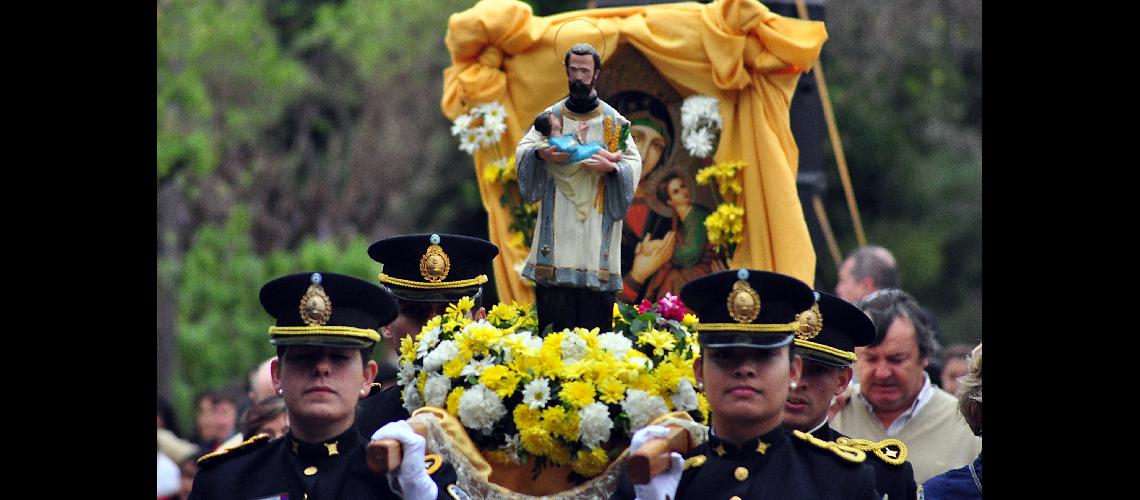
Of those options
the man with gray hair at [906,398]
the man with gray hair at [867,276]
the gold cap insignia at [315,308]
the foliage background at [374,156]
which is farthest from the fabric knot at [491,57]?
the foliage background at [374,156]

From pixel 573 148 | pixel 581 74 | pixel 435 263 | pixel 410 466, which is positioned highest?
pixel 581 74

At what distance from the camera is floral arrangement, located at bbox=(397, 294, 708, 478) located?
658 centimetres

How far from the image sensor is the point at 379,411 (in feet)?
25.4

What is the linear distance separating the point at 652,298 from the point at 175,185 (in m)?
13.6

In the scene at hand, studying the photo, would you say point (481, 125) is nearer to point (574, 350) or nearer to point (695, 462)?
point (574, 350)

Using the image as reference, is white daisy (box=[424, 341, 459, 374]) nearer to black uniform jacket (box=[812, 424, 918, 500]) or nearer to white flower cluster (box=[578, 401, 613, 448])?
white flower cluster (box=[578, 401, 613, 448])

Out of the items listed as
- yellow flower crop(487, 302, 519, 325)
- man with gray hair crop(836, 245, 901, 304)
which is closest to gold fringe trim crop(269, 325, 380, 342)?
yellow flower crop(487, 302, 519, 325)

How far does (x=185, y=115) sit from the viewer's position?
23000 millimetres

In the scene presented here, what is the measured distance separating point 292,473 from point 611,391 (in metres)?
1.17

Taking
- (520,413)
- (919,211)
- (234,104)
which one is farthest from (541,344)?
(919,211)

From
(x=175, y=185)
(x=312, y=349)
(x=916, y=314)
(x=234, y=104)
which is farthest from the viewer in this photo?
(x=234, y=104)

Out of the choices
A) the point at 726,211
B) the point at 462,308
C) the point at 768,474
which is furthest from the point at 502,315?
the point at 726,211

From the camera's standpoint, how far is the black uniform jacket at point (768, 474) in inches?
251

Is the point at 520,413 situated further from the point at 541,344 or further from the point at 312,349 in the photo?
the point at 312,349
